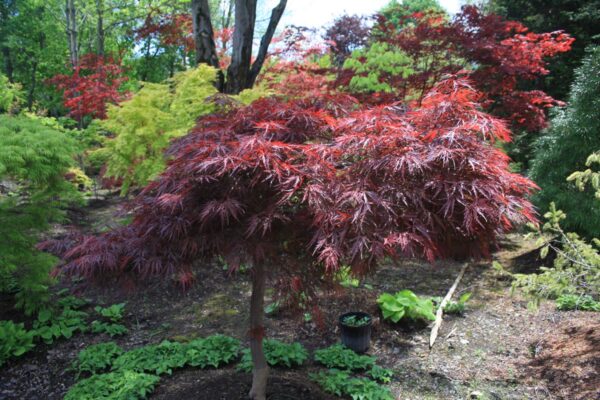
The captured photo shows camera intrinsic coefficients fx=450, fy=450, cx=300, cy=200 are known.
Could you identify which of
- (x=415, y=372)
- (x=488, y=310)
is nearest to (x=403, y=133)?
(x=415, y=372)

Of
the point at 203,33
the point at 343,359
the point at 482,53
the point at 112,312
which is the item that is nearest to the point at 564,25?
the point at 482,53

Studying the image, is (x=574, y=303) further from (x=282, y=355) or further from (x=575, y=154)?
(x=282, y=355)

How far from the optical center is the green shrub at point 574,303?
169 inches

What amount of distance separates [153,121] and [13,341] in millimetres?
2640

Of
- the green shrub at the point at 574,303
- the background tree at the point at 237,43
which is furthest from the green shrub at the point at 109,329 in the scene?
the green shrub at the point at 574,303

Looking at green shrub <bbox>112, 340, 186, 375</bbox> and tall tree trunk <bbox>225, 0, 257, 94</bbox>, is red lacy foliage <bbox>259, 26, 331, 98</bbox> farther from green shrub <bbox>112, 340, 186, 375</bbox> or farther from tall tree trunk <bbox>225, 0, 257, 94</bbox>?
green shrub <bbox>112, 340, 186, 375</bbox>

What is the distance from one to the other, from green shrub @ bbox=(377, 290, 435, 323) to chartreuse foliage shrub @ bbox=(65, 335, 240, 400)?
144cm

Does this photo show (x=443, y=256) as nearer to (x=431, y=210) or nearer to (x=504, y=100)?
(x=431, y=210)

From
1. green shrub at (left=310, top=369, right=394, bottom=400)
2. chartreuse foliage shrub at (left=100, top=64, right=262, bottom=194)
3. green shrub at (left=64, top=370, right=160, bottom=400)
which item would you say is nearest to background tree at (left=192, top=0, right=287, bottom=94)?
chartreuse foliage shrub at (left=100, top=64, right=262, bottom=194)

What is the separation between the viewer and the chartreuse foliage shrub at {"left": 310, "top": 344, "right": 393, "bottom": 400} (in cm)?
300

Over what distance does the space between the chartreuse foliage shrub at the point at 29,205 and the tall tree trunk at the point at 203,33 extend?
247cm

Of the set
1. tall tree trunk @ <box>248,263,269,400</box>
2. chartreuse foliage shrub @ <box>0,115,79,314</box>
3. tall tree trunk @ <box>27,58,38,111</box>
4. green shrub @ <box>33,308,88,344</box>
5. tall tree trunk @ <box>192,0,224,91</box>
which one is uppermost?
tall tree trunk @ <box>27,58,38,111</box>

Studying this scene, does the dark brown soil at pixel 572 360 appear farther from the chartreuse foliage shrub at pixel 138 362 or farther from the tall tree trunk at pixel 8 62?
the tall tree trunk at pixel 8 62

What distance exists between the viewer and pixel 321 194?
1.91 meters
